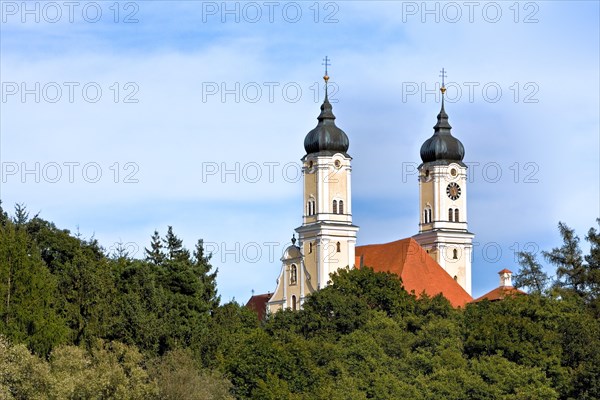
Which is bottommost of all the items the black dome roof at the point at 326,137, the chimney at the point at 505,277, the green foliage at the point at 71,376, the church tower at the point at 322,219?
the green foliage at the point at 71,376

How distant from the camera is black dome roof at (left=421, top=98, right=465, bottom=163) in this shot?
128625 millimetres

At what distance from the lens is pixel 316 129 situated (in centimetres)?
12106

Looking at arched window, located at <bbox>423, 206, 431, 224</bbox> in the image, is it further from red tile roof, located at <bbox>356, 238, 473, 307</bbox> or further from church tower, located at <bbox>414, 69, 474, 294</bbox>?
red tile roof, located at <bbox>356, 238, 473, 307</bbox>

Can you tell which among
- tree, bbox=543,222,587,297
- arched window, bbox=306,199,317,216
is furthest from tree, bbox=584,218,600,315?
arched window, bbox=306,199,317,216

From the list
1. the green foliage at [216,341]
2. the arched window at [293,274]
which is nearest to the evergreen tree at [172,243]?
the green foliage at [216,341]

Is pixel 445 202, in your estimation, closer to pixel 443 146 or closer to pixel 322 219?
pixel 443 146

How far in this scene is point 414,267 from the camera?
117 m

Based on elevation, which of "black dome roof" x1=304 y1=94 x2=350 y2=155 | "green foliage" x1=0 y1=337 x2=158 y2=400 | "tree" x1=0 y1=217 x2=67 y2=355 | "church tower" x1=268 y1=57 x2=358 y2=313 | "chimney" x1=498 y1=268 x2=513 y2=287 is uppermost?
"black dome roof" x1=304 y1=94 x2=350 y2=155

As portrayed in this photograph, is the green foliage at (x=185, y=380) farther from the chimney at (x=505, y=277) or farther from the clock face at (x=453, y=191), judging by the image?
the clock face at (x=453, y=191)

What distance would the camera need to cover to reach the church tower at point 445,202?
126562 mm

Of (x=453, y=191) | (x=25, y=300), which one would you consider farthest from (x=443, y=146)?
(x=25, y=300)

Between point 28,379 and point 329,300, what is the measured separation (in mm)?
30613

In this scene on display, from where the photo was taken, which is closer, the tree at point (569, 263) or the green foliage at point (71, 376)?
the green foliage at point (71, 376)

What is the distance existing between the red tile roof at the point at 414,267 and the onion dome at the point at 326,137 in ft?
23.4
